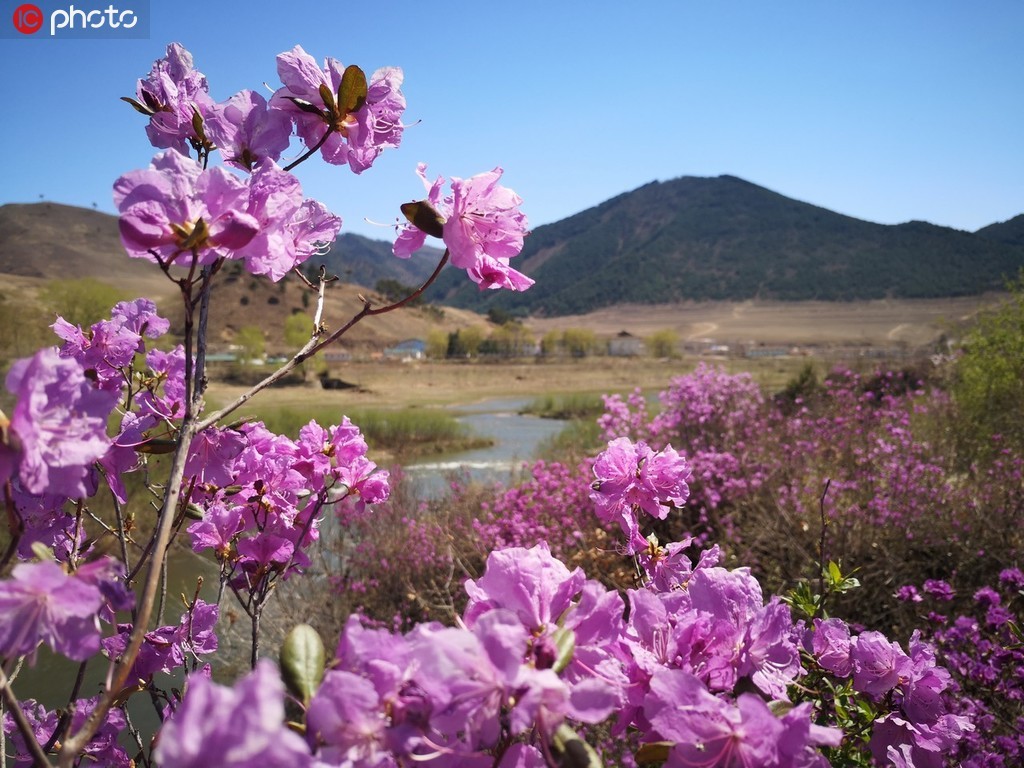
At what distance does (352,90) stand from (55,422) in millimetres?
→ 763

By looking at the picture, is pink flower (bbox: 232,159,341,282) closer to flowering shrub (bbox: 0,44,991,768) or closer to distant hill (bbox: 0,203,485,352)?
flowering shrub (bbox: 0,44,991,768)

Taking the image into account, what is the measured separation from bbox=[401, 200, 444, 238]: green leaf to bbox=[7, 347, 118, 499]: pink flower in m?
0.51

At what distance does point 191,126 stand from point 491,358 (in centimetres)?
6411

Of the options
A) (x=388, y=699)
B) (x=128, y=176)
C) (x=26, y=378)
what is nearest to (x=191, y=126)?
(x=128, y=176)

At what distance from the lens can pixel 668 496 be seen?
4.86 ft

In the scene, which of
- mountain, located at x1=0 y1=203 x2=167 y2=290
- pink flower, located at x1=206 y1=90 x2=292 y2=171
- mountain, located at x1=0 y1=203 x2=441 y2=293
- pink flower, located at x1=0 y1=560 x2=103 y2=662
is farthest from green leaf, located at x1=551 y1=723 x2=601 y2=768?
mountain, located at x1=0 y1=203 x2=167 y2=290

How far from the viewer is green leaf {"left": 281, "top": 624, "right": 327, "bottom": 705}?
0.69m

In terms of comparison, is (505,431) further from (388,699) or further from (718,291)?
(718,291)

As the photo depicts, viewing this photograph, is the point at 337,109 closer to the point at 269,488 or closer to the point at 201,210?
the point at 201,210

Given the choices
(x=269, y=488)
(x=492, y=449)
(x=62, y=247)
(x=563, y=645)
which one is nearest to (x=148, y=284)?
(x=62, y=247)

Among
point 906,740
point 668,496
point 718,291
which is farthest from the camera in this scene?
point 718,291

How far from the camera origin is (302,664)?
707 millimetres

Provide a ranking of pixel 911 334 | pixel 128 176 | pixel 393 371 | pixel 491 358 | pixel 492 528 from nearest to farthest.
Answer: pixel 128 176 → pixel 492 528 → pixel 393 371 → pixel 491 358 → pixel 911 334

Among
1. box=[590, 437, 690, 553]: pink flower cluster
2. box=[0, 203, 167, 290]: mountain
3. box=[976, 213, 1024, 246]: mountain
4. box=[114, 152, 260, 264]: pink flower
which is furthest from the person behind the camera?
box=[976, 213, 1024, 246]: mountain
